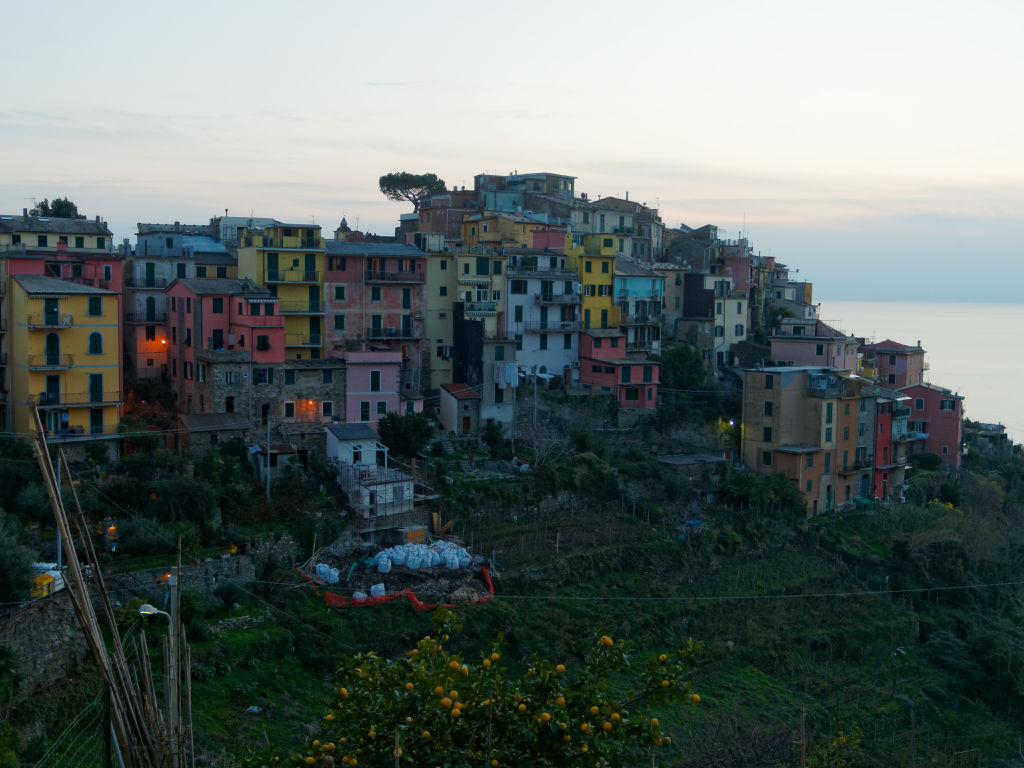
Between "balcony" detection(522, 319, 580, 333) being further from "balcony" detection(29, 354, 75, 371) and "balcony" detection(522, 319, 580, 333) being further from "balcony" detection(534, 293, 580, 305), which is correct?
"balcony" detection(29, 354, 75, 371)

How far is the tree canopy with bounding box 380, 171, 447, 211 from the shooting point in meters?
59.4

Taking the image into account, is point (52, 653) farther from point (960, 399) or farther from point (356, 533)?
point (960, 399)

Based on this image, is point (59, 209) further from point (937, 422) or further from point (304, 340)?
point (937, 422)

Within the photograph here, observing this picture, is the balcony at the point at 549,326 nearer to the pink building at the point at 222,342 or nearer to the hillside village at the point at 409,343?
the hillside village at the point at 409,343

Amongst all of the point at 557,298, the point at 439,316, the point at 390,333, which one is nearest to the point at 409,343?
the point at 390,333

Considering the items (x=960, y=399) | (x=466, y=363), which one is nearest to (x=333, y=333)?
(x=466, y=363)

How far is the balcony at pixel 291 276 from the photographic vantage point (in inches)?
1368

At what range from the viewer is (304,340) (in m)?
34.8

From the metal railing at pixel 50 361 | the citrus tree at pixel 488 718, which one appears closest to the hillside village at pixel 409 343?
the metal railing at pixel 50 361

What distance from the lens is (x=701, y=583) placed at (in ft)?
95.4

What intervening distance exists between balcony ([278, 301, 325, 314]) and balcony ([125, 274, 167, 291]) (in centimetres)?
506

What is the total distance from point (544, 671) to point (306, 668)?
48.5 ft

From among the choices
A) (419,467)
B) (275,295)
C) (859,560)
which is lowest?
(859,560)

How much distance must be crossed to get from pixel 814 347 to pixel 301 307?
2164 centimetres
